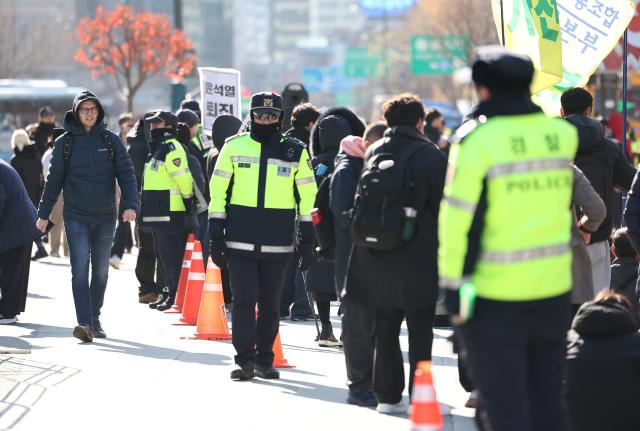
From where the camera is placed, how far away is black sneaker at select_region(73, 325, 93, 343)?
1195cm

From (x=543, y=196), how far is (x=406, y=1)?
140176mm

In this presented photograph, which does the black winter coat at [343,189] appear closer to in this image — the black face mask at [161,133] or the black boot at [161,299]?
the black face mask at [161,133]

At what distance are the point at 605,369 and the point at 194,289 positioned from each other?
22.6 ft

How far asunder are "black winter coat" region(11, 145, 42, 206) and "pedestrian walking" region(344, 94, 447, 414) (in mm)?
13363

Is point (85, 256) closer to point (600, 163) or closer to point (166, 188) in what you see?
point (166, 188)

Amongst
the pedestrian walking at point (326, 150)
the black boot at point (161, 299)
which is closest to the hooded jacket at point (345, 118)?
the pedestrian walking at point (326, 150)

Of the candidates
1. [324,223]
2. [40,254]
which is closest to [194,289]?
[324,223]

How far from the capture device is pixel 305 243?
10.1m

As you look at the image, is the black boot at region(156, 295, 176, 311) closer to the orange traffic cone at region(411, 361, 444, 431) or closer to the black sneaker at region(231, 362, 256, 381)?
the black sneaker at region(231, 362, 256, 381)

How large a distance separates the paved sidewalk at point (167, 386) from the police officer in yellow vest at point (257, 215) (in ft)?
1.35

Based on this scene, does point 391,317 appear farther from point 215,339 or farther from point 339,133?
point 215,339

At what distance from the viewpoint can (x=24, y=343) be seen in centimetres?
1207

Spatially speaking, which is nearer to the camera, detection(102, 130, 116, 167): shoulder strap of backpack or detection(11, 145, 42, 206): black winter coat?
detection(102, 130, 116, 167): shoulder strap of backpack

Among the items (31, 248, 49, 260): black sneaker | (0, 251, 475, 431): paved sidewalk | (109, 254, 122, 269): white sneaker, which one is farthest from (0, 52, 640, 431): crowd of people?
(31, 248, 49, 260): black sneaker
